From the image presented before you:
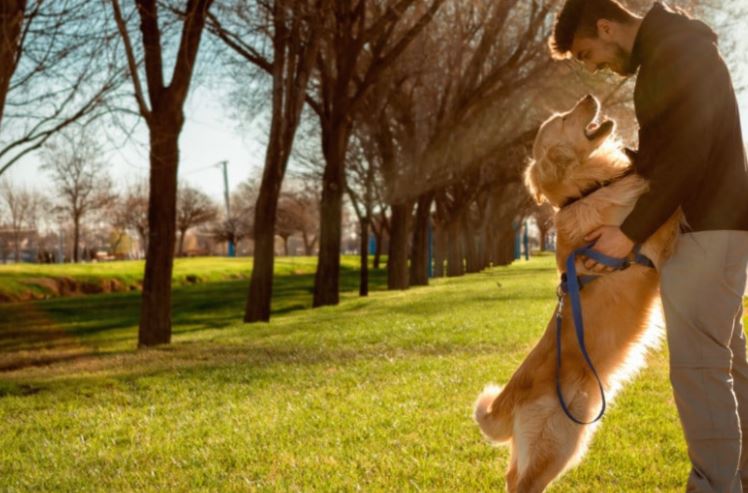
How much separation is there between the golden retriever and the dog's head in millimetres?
114

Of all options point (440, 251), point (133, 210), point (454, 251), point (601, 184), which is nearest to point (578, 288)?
point (601, 184)

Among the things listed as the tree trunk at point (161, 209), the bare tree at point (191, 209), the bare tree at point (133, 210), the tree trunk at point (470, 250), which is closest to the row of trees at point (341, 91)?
the tree trunk at point (161, 209)

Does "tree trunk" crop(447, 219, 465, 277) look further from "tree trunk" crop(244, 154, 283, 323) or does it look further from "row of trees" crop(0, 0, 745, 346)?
"tree trunk" crop(244, 154, 283, 323)

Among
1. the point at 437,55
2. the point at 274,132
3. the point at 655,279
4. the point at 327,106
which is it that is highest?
the point at 437,55

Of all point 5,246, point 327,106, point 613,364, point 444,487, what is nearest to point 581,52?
point 613,364

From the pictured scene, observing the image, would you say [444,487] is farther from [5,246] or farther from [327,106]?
[5,246]

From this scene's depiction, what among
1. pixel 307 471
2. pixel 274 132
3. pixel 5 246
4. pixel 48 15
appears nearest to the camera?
pixel 307 471

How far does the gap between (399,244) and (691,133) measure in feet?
80.0

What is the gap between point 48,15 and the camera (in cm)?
1120

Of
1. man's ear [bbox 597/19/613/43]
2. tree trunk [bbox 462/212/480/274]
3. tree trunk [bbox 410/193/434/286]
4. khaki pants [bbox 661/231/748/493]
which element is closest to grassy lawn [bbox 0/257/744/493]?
khaki pants [bbox 661/231/748/493]

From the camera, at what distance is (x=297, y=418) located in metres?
6.19

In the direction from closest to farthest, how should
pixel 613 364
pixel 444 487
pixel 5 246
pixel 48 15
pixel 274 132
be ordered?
pixel 613 364
pixel 444 487
pixel 48 15
pixel 274 132
pixel 5 246

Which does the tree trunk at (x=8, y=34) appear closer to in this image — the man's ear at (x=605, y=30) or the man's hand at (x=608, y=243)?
the man's ear at (x=605, y=30)

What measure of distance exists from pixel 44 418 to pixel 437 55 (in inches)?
754
